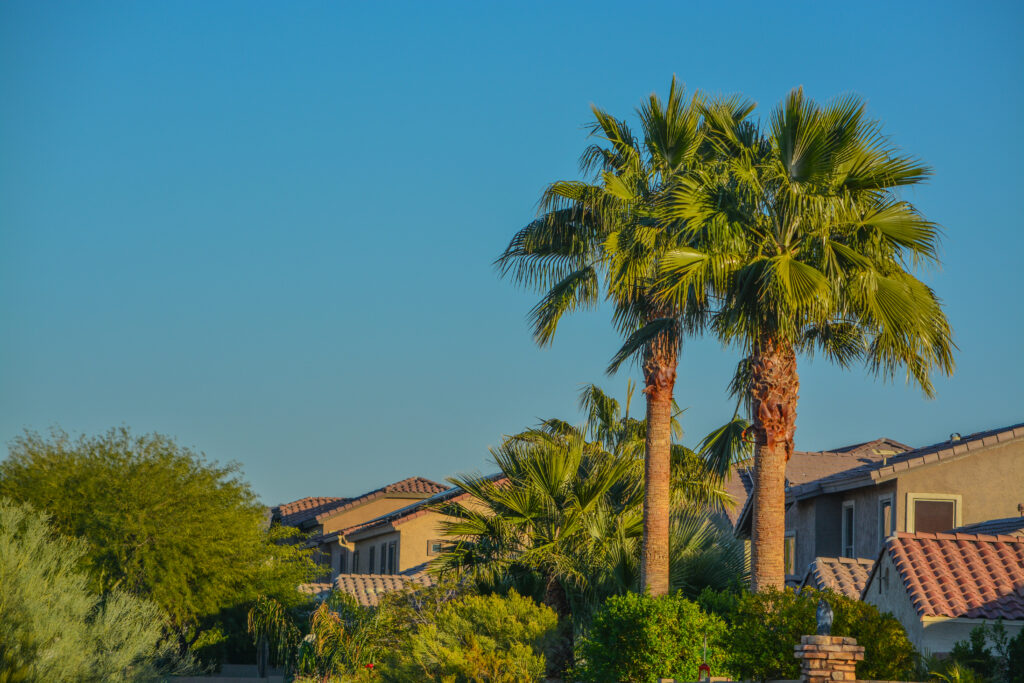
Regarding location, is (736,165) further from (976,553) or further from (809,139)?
(976,553)

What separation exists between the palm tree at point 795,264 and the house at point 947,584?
223 centimetres

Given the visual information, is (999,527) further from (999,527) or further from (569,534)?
(569,534)

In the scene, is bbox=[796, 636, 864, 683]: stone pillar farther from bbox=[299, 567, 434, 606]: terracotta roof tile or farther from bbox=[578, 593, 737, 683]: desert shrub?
bbox=[299, 567, 434, 606]: terracotta roof tile

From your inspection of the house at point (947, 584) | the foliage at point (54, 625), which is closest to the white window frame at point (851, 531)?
the house at point (947, 584)

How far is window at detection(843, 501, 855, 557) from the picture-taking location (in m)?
27.8

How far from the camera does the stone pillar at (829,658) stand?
12.8 meters

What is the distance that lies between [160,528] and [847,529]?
20.4m

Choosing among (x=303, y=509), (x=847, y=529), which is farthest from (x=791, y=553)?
(x=303, y=509)

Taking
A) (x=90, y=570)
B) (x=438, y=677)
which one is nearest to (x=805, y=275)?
(x=438, y=677)

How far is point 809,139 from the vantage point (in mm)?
18391

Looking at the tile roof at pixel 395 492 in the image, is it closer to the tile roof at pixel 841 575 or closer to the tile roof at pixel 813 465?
the tile roof at pixel 813 465

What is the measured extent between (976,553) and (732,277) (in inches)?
232

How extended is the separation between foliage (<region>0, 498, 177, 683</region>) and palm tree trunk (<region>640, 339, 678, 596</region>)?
41.7ft

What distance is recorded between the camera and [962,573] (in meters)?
18.4
